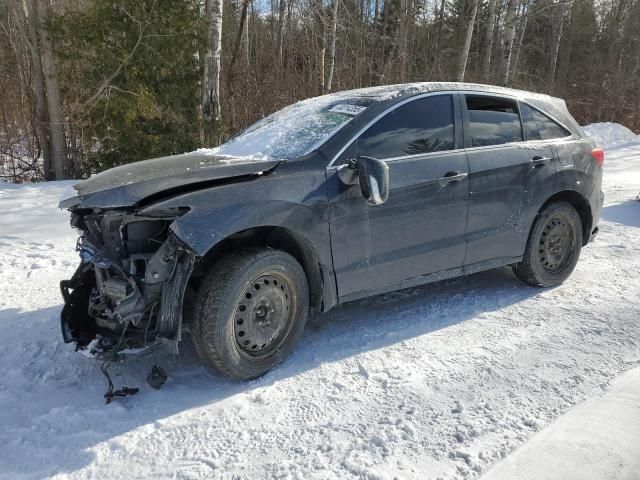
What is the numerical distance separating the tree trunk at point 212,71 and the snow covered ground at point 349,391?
6.37m

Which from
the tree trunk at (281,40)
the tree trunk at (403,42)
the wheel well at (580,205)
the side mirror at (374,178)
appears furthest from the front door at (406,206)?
the tree trunk at (403,42)

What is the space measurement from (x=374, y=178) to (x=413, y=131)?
34.1 inches

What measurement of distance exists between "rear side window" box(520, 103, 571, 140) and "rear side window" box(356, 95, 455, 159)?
0.98 meters

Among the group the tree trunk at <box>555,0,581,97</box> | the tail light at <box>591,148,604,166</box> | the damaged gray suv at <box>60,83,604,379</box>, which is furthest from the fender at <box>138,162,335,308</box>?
the tree trunk at <box>555,0,581,97</box>

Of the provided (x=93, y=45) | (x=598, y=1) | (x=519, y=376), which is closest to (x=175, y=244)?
(x=519, y=376)

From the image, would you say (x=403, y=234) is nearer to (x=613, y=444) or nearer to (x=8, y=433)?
(x=613, y=444)

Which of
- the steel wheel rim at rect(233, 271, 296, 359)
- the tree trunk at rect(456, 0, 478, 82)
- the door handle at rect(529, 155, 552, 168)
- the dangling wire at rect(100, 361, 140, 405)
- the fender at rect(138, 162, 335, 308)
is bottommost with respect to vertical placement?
the dangling wire at rect(100, 361, 140, 405)

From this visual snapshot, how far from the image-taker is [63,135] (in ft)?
32.9

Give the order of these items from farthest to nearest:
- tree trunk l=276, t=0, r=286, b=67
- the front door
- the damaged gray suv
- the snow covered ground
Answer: tree trunk l=276, t=0, r=286, b=67 < the front door < the damaged gray suv < the snow covered ground

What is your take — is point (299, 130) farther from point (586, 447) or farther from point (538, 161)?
point (586, 447)

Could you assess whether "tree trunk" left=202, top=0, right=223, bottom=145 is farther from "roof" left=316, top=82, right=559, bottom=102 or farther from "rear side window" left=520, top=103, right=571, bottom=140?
"rear side window" left=520, top=103, right=571, bottom=140

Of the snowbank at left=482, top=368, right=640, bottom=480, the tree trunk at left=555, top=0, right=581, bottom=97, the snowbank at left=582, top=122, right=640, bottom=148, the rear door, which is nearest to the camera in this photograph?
the snowbank at left=482, top=368, right=640, bottom=480

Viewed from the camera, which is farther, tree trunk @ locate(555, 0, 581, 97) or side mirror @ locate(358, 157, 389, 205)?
tree trunk @ locate(555, 0, 581, 97)

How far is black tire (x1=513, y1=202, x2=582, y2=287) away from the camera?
478 cm
